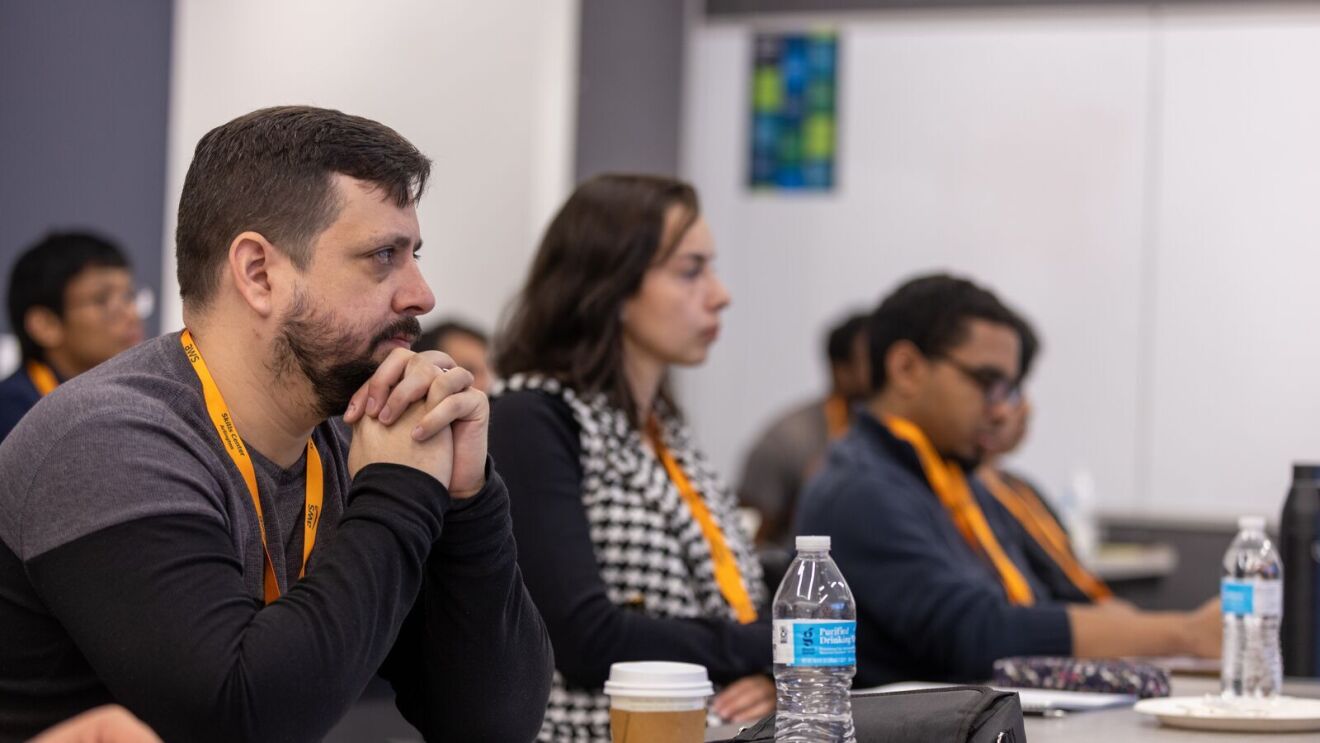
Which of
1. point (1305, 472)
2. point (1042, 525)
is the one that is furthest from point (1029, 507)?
point (1305, 472)

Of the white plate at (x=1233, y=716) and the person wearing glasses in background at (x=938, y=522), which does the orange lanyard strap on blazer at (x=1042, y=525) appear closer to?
the person wearing glasses in background at (x=938, y=522)

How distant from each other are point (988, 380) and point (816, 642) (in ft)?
5.15

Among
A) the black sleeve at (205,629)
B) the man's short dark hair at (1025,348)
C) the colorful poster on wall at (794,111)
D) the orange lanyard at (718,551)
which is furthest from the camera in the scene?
the colorful poster on wall at (794,111)

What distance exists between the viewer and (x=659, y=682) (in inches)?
63.7

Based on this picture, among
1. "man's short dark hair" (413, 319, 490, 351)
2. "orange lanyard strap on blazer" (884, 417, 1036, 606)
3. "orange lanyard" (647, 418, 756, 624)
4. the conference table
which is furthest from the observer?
"man's short dark hair" (413, 319, 490, 351)

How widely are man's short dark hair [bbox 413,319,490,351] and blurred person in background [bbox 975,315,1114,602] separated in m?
1.59

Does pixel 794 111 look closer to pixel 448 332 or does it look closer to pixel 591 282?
pixel 448 332

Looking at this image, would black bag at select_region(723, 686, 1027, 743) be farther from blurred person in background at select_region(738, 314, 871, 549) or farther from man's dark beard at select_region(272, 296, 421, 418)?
blurred person in background at select_region(738, 314, 871, 549)

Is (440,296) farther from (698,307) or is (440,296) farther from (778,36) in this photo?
(698,307)

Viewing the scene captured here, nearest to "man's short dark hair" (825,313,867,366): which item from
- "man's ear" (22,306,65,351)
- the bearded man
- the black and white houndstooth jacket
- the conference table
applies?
"man's ear" (22,306,65,351)

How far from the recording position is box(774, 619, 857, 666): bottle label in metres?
1.54

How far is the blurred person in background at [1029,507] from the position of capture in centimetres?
321

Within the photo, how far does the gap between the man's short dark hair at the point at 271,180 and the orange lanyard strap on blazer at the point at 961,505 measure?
1529 millimetres

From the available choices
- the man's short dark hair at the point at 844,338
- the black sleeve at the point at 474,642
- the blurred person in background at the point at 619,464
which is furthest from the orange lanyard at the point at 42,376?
the black sleeve at the point at 474,642
